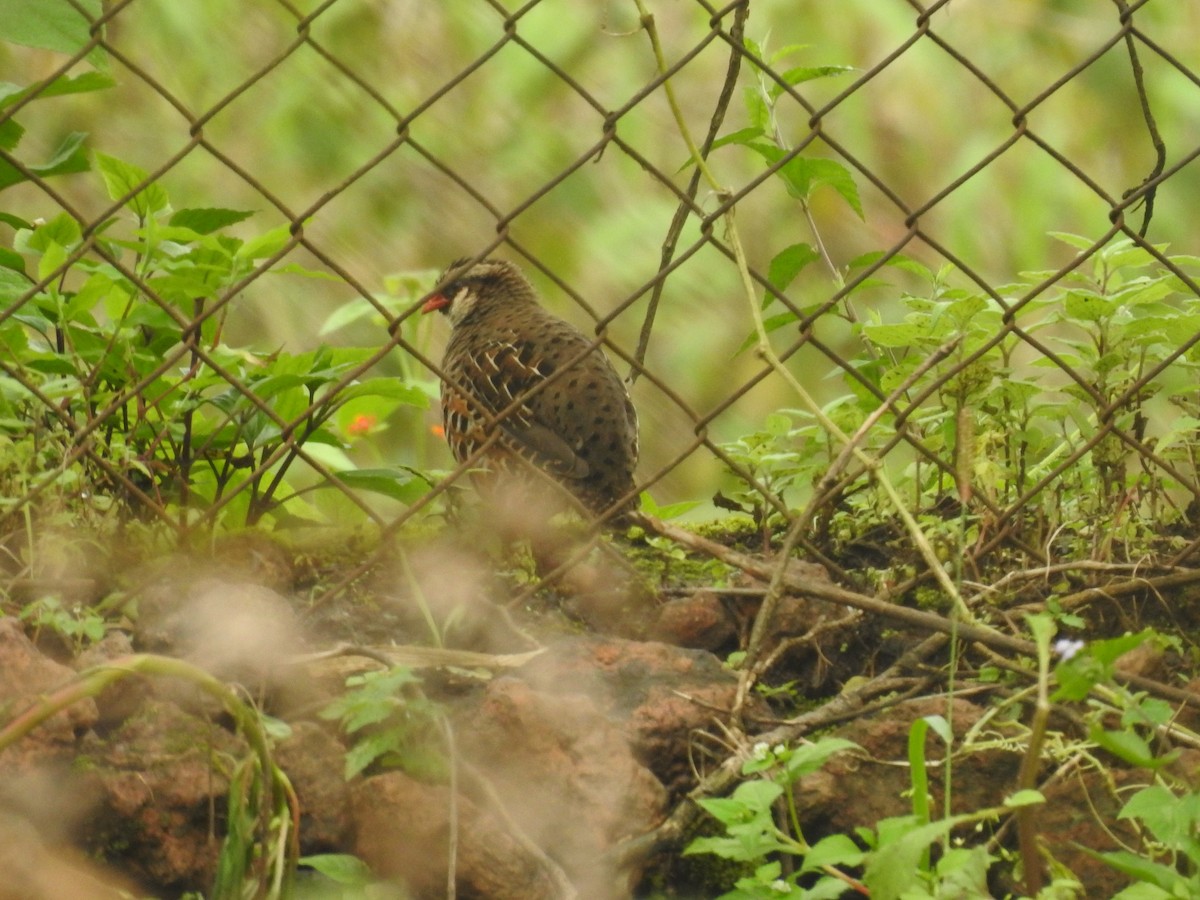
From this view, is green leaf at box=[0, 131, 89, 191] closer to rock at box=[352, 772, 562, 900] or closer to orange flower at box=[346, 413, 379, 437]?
orange flower at box=[346, 413, 379, 437]

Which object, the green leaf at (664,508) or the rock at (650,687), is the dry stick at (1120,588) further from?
the green leaf at (664,508)

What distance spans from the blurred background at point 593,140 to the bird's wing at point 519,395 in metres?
1.03

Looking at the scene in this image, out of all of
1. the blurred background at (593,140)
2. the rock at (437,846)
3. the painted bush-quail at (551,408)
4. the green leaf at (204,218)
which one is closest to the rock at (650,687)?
the rock at (437,846)

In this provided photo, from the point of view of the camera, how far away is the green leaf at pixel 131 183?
2.55 metres

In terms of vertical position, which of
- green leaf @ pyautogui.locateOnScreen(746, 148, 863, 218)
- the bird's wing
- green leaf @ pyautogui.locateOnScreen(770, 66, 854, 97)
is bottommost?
green leaf @ pyautogui.locateOnScreen(746, 148, 863, 218)

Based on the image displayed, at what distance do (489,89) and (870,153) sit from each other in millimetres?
1427

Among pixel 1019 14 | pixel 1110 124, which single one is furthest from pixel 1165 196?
pixel 1019 14

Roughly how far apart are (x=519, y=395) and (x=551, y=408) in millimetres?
82

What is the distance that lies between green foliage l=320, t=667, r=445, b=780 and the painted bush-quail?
1499 mm

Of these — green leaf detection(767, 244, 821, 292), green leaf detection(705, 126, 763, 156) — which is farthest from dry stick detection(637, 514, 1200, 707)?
green leaf detection(705, 126, 763, 156)

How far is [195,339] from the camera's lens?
2.29 m

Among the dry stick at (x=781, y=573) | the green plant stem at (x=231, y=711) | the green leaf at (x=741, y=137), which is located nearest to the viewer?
the green plant stem at (x=231, y=711)

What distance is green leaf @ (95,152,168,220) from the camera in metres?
2.55

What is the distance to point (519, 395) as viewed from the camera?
3.66 metres
